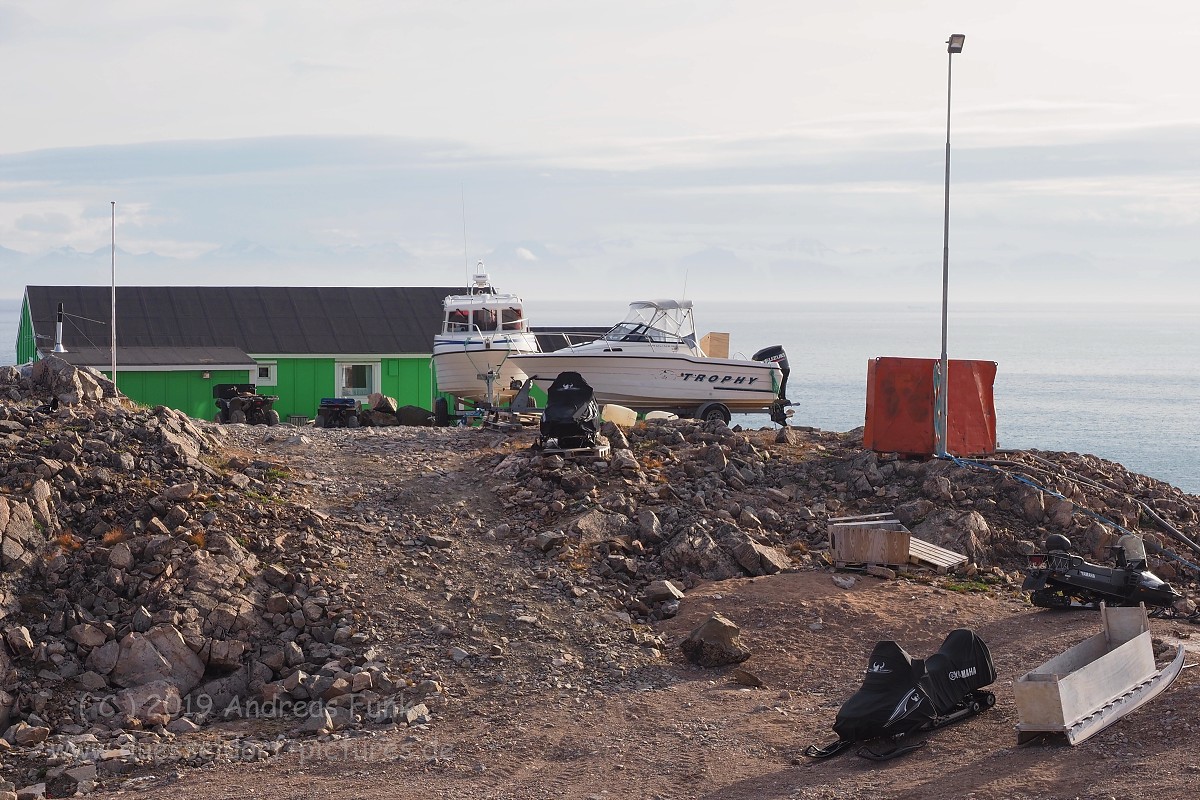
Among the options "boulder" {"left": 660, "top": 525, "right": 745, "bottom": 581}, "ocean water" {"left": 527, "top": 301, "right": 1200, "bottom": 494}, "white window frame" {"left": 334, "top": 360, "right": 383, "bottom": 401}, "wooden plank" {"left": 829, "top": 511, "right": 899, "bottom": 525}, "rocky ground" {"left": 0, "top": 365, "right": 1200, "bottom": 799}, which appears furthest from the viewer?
"ocean water" {"left": 527, "top": 301, "right": 1200, "bottom": 494}

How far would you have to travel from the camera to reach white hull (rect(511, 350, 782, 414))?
26500 mm

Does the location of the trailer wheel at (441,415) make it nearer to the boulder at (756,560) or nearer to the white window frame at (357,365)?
the white window frame at (357,365)

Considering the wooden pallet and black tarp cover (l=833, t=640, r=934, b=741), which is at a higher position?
the wooden pallet

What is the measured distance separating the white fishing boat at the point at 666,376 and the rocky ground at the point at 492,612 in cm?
555

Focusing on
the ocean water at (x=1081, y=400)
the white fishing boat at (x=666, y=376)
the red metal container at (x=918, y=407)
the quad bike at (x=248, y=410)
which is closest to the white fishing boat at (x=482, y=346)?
the white fishing boat at (x=666, y=376)

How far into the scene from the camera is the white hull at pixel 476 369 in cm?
2858

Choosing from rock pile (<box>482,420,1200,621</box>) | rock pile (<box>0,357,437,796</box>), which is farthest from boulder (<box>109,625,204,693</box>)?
rock pile (<box>482,420,1200,621</box>)

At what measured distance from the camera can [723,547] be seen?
56.7 feet

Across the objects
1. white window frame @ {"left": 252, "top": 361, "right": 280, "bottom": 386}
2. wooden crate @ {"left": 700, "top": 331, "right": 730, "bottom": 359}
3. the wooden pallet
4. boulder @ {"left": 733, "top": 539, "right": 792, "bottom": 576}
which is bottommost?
boulder @ {"left": 733, "top": 539, "right": 792, "bottom": 576}

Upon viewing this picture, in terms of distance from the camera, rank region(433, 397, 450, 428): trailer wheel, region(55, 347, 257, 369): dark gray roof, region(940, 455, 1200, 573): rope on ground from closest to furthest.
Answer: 1. region(940, 455, 1200, 573): rope on ground
2. region(433, 397, 450, 428): trailer wheel
3. region(55, 347, 257, 369): dark gray roof

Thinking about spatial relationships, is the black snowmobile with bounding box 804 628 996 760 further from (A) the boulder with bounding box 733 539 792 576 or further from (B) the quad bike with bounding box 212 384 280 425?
(B) the quad bike with bounding box 212 384 280 425

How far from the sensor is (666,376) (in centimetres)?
2659

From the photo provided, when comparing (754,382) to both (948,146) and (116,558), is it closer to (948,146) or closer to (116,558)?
(948,146)

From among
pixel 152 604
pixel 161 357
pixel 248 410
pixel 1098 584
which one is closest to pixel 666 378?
pixel 248 410
